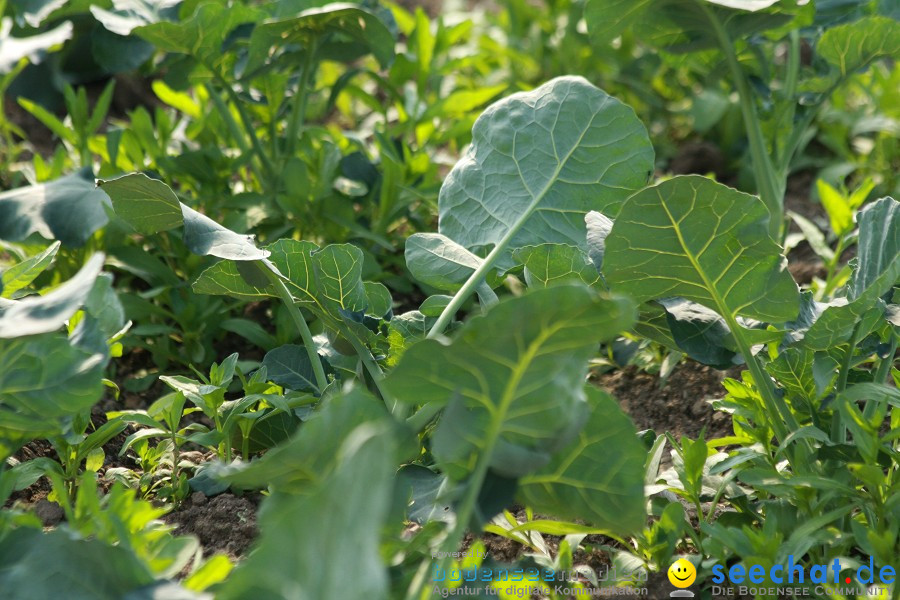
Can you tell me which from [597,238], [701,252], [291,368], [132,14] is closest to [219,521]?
[291,368]

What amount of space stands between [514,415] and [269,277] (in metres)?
0.56

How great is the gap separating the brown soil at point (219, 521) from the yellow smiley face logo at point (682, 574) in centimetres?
64

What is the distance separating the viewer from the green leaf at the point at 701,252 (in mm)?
1283

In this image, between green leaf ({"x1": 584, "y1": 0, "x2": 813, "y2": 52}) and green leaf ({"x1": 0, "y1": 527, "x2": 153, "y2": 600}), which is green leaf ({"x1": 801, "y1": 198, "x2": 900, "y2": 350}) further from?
green leaf ({"x1": 0, "y1": 527, "x2": 153, "y2": 600})

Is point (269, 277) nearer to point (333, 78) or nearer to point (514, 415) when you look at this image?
point (514, 415)

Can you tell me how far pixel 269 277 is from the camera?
1.50 meters

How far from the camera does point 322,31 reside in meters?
2.06

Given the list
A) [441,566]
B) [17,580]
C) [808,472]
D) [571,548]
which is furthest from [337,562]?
[808,472]

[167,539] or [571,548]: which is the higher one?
[167,539]

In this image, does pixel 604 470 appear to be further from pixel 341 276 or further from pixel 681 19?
pixel 681 19

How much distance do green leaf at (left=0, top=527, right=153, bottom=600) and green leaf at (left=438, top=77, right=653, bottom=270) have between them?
86 cm

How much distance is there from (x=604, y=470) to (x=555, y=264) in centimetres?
38

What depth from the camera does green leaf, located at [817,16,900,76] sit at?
1.92 m

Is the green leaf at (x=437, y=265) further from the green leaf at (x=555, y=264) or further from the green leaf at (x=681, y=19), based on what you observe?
the green leaf at (x=681, y=19)
